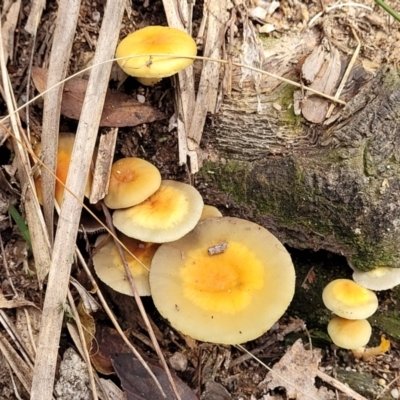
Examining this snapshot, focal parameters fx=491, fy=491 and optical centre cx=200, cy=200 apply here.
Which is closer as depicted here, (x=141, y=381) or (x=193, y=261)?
(x=141, y=381)

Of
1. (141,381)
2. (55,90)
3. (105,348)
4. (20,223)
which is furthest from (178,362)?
(55,90)

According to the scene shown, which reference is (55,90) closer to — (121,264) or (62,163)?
(62,163)

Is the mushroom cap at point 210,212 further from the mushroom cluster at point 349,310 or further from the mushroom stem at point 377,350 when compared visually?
the mushroom stem at point 377,350

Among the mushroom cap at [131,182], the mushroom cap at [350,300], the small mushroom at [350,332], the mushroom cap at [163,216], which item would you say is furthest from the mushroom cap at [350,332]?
the mushroom cap at [131,182]

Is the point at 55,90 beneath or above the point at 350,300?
above

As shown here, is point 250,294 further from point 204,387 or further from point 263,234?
point 204,387

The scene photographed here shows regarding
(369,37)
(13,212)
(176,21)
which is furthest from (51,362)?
(369,37)
